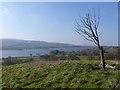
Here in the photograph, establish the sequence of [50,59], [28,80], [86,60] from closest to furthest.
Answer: [28,80]
[86,60]
[50,59]

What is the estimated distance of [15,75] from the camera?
47.2ft

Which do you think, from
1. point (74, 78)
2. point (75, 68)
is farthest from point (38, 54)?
point (74, 78)

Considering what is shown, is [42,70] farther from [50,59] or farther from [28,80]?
[50,59]

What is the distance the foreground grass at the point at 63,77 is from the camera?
1098 cm

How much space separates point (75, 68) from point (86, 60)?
3.01 metres

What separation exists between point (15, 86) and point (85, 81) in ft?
11.0

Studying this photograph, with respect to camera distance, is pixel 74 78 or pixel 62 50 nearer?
pixel 74 78

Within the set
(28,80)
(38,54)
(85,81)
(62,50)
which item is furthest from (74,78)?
(38,54)

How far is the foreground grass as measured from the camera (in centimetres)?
1098

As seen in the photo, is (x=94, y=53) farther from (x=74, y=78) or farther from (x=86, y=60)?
(x=74, y=78)

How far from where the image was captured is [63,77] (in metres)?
12.3

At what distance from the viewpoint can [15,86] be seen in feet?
39.8

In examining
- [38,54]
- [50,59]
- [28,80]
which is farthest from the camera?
[38,54]

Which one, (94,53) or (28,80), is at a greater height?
(94,53)
